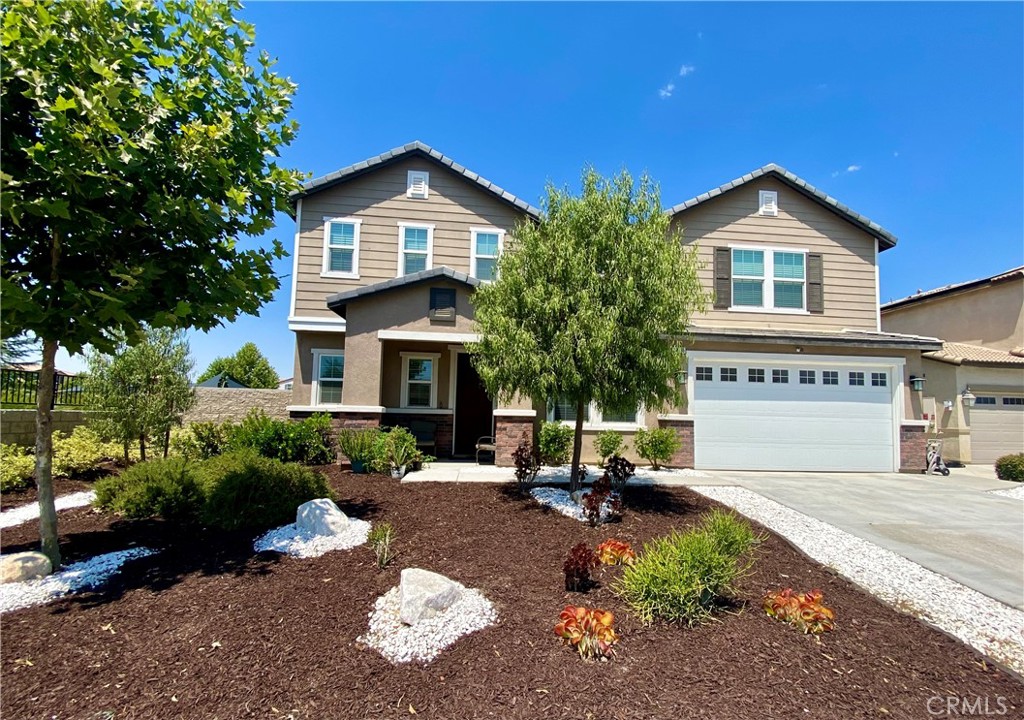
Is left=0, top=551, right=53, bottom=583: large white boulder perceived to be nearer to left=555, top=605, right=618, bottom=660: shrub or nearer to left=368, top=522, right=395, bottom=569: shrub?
left=368, top=522, right=395, bottom=569: shrub

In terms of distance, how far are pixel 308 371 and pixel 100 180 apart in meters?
8.36

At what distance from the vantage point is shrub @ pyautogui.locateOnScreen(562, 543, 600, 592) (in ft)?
13.4

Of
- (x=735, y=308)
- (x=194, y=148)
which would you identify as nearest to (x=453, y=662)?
(x=194, y=148)

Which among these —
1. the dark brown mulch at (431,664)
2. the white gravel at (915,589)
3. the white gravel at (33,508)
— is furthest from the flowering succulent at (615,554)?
the white gravel at (33,508)

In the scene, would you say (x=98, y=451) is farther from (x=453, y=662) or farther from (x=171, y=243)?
(x=453, y=662)

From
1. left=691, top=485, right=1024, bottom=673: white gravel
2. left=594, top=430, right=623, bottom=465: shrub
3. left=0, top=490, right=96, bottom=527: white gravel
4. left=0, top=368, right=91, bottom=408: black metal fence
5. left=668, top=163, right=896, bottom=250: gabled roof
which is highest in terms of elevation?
left=668, top=163, right=896, bottom=250: gabled roof

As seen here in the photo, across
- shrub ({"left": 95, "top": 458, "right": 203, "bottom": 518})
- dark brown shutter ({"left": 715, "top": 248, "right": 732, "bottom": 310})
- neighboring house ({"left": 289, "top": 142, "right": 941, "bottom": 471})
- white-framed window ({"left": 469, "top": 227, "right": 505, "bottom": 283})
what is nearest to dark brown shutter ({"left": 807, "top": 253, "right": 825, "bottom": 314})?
neighboring house ({"left": 289, "top": 142, "right": 941, "bottom": 471})

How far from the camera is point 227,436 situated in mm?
10094

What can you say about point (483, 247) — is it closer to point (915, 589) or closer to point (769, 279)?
point (769, 279)

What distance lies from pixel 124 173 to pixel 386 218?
8.81 meters

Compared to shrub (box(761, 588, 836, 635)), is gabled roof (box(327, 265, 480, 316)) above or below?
above

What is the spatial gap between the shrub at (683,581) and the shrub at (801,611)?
0.32 meters

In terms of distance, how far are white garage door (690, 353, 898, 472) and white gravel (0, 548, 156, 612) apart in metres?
10.2

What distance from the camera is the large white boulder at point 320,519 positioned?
5250 mm
